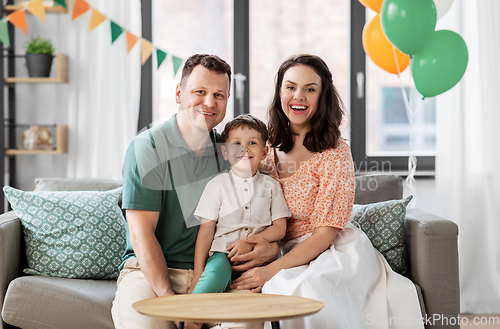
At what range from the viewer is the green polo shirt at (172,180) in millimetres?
1529

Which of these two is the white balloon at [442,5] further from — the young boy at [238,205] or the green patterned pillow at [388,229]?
the young boy at [238,205]

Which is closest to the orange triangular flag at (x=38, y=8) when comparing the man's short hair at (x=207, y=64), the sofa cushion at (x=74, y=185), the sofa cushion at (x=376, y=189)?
the sofa cushion at (x=74, y=185)

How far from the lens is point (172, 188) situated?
5.13ft

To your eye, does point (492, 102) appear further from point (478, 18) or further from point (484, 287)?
point (484, 287)

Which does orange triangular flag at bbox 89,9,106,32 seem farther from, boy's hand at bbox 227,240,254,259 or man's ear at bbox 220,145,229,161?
boy's hand at bbox 227,240,254,259

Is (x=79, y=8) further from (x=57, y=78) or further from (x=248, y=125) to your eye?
(x=248, y=125)

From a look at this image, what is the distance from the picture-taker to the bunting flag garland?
8.13 ft

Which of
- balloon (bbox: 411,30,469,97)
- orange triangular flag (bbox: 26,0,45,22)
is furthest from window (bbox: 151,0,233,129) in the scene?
balloon (bbox: 411,30,469,97)

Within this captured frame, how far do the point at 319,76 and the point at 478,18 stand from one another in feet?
5.34

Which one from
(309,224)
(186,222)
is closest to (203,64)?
(186,222)

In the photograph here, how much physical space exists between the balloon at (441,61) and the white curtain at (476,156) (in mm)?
638

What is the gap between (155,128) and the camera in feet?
5.40

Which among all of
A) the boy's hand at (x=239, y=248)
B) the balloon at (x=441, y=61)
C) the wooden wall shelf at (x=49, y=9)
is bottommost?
the boy's hand at (x=239, y=248)

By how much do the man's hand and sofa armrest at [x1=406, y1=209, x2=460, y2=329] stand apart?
2.14 feet
